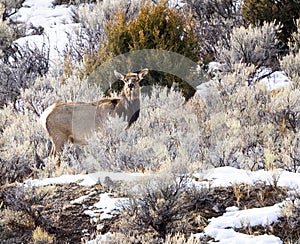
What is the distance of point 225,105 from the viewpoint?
970 centimetres

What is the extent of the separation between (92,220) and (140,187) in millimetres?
614

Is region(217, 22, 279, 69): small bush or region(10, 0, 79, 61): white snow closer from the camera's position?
region(217, 22, 279, 69): small bush

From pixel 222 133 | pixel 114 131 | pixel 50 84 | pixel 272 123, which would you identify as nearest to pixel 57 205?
pixel 114 131

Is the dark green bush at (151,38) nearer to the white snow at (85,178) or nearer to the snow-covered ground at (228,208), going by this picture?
the white snow at (85,178)

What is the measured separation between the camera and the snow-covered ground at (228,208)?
15.5 feet

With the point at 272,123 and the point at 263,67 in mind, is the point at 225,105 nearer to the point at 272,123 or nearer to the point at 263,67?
the point at 272,123

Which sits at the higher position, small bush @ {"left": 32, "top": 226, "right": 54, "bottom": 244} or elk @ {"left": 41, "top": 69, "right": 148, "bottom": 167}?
elk @ {"left": 41, "top": 69, "right": 148, "bottom": 167}

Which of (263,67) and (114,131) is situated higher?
(263,67)

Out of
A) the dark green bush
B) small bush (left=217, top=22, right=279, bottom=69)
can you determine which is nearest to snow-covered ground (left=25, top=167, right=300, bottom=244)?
the dark green bush

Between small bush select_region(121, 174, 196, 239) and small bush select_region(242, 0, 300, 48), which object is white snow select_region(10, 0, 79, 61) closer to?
small bush select_region(242, 0, 300, 48)

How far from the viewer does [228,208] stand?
520 cm

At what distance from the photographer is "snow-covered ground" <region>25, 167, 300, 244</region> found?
4.71 m

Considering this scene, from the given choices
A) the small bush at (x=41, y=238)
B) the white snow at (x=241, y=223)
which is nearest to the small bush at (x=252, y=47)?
the white snow at (x=241, y=223)

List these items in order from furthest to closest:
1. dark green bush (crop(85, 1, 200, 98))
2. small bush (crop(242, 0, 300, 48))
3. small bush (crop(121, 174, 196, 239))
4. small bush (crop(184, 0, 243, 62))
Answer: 1. small bush (crop(184, 0, 243, 62))
2. small bush (crop(242, 0, 300, 48))
3. dark green bush (crop(85, 1, 200, 98))
4. small bush (crop(121, 174, 196, 239))
